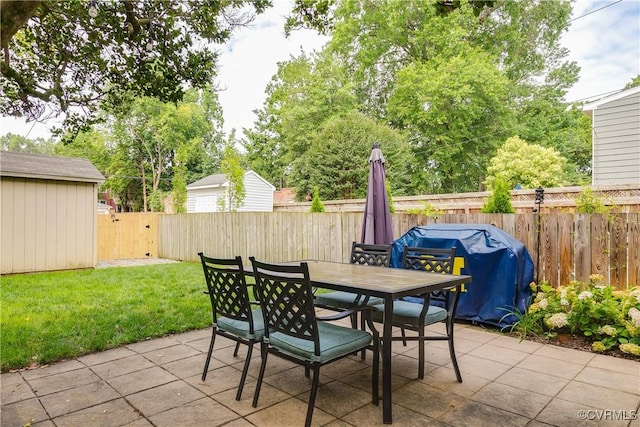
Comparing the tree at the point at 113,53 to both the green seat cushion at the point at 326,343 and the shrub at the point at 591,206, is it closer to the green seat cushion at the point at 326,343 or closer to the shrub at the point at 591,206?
the green seat cushion at the point at 326,343

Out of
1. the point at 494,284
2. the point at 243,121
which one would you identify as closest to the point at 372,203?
the point at 494,284

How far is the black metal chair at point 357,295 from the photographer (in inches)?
136

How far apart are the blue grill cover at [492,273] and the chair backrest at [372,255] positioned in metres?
1.01

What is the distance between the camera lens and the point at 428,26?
1572cm

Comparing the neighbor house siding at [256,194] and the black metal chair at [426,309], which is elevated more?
the neighbor house siding at [256,194]

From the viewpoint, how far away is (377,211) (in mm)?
5027

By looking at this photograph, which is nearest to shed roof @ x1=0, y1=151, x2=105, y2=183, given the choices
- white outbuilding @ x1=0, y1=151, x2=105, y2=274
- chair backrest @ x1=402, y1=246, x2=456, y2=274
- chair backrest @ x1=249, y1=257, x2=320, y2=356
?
white outbuilding @ x1=0, y1=151, x2=105, y2=274

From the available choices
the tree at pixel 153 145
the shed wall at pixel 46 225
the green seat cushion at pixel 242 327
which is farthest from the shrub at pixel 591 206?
the tree at pixel 153 145

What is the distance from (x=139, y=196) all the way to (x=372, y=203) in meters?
24.6

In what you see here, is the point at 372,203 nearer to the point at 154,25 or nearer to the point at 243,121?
the point at 154,25

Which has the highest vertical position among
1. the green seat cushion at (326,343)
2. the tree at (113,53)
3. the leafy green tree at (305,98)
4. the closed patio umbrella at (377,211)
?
the leafy green tree at (305,98)

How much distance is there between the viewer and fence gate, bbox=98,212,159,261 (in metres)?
10.6

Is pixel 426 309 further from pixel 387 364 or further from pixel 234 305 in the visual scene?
pixel 234 305

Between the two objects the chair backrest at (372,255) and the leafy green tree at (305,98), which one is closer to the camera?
the chair backrest at (372,255)
